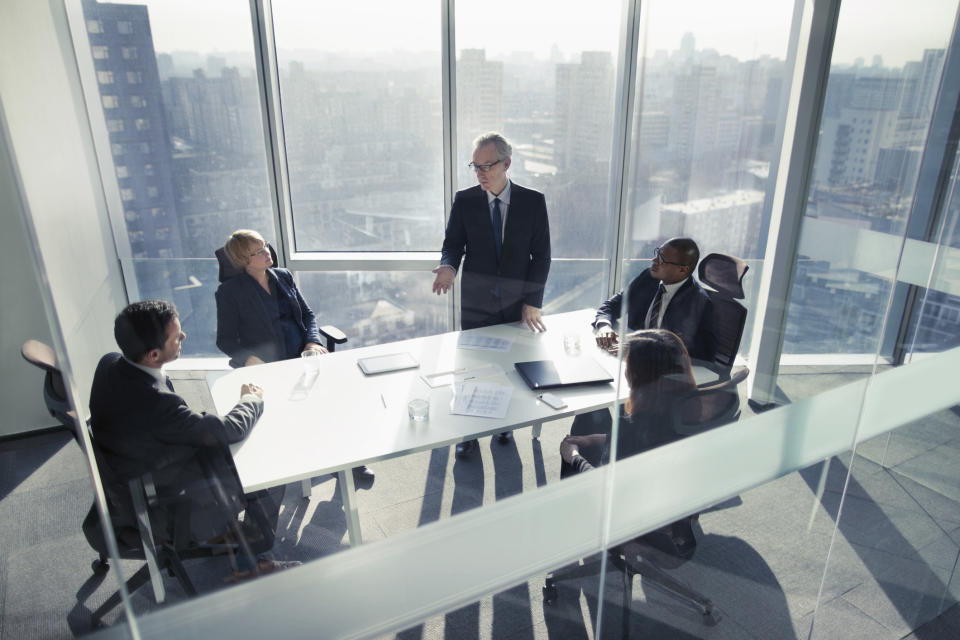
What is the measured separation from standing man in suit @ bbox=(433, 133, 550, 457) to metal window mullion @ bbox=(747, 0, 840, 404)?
1586mm

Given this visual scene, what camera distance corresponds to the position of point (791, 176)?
1.45m

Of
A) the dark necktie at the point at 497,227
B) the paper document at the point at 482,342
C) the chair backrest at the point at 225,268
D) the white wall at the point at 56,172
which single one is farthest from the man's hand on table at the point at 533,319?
the white wall at the point at 56,172

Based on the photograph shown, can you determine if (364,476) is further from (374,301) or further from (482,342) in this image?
(374,301)

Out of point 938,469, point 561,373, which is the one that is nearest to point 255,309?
point 561,373

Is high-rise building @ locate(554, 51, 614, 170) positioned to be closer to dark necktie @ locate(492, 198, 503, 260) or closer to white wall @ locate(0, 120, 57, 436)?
dark necktie @ locate(492, 198, 503, 260)

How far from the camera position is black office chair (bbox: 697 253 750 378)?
1.53 m

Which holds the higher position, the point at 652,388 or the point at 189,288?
the point at 652,388

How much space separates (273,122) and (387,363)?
2134 millimetres

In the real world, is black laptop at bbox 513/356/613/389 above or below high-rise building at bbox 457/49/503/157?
below

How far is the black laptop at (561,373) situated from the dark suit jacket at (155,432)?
1140 mm

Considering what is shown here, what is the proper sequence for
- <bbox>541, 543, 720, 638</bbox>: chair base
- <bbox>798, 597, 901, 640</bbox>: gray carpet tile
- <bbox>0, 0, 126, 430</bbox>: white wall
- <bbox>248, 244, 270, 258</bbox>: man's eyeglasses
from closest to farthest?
<bbox>0, 0, 126, 430</bbox>: white wall < <bbox>541, 543, 720, 638</bbox>: chair base < <bbox>798, 597, 901, 640</bbox>: gray carpet tile < <bbox>248, 244, 270, 258</bbox>: man's eyeglasses

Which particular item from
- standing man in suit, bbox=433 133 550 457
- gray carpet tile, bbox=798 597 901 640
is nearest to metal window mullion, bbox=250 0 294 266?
standing man in suit, bbox=433 133 550 457

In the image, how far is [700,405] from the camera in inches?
54.4

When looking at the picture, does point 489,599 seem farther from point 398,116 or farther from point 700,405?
point 398,116
